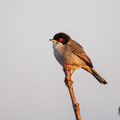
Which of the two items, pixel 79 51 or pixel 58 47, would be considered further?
pixel 79 51

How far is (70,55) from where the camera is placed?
984cm

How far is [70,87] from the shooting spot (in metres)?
5.10

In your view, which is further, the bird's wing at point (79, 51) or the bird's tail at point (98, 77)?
the bird's tail at point (98, 77)

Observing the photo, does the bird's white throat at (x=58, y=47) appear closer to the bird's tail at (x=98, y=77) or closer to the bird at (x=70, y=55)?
the bird at (x=70, y=55)

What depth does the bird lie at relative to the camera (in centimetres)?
967

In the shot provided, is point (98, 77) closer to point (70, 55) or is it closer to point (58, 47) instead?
point (70, 55)

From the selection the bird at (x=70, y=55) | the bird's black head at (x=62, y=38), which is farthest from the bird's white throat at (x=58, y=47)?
the bird's black head at (x=62, y=38)

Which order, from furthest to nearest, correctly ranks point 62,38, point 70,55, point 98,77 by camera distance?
1. point 98,77
2. point 62,38
3. point 70,55

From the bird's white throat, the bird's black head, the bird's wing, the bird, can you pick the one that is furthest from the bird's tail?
the bird's white throat

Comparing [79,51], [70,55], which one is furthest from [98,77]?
[70,55]

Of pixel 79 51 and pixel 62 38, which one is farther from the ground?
pixel 62 38

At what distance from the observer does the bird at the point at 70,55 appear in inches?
381

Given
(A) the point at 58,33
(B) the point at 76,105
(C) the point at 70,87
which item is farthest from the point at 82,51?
(B) the point at 76,105

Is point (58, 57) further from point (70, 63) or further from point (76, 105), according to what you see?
point (76, 105)
